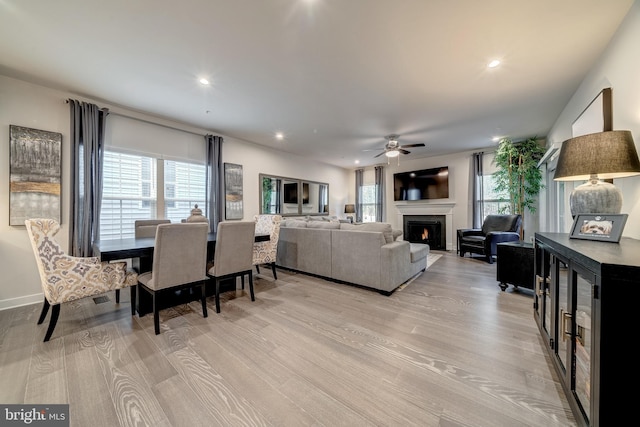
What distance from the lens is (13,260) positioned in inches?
110

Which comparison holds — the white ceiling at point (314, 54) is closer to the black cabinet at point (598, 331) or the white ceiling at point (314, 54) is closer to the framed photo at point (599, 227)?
the framed photo at point (599, 227)

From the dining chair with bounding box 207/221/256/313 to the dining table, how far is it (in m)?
0.32

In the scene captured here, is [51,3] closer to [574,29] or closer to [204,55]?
[204,55]

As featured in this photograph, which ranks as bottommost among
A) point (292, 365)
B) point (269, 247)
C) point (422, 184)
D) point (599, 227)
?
point (292, 365)

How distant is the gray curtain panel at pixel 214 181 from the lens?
452 cm

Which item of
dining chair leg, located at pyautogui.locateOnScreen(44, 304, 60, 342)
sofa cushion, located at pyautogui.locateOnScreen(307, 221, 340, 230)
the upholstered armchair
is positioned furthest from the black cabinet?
the upholstered armchair

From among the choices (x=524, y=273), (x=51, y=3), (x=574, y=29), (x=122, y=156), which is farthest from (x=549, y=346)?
(x=122, y=156)

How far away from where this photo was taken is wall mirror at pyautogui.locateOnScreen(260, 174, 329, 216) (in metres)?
5.77

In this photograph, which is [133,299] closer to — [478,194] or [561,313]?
[561,313]

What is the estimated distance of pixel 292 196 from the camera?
257 inches

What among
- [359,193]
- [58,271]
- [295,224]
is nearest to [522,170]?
[359,193]

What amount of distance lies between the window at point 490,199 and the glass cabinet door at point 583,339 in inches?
224

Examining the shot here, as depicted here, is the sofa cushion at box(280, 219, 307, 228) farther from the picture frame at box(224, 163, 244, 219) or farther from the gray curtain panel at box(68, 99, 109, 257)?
the gray curtain panel at box(68, 99, 109, 257)

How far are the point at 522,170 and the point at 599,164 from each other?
445 centimetres
